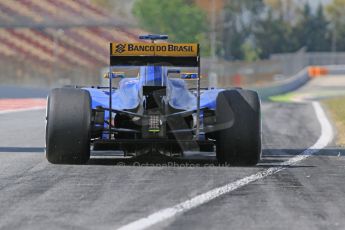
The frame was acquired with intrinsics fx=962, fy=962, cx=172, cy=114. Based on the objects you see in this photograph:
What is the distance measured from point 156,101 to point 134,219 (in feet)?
15.8

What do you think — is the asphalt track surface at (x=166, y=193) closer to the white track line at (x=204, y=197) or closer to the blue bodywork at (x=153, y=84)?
the white track line at (x=204, y=197)

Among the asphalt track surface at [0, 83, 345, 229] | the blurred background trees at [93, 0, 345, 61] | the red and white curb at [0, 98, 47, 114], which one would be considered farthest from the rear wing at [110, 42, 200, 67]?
the blurred background trees at [93, 0, 345, 61]

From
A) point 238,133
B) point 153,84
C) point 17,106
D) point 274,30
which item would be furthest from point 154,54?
point 274,30

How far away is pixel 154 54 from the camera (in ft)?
40.6

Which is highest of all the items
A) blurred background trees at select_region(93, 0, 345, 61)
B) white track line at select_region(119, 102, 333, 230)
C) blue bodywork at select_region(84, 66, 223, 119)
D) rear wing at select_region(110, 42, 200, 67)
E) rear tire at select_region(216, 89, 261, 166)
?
blurred background trees at select_region(93, 0, 345, 61)

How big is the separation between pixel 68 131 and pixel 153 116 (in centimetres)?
109

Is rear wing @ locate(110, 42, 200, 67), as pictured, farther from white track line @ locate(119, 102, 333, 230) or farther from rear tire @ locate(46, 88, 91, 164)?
white track line @ locate(119, 102, 333, 230)

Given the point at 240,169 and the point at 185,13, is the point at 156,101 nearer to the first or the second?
the point at 240,169

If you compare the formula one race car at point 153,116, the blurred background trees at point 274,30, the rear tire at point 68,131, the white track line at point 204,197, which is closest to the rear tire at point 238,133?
the formula one race car at point 153,116

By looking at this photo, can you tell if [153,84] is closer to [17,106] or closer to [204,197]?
[204,197]

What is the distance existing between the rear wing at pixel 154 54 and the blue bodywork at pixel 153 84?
0.51 feet

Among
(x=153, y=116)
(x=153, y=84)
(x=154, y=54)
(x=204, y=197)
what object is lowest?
(x=204, y=197)

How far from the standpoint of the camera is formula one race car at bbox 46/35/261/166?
38.2 feet

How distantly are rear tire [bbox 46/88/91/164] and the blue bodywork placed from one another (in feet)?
1.89
